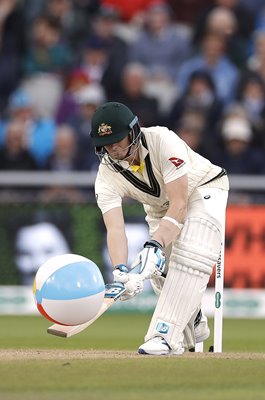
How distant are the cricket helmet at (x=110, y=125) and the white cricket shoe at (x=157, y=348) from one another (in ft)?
5.00

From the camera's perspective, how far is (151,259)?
8164 mm

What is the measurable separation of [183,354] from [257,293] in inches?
245

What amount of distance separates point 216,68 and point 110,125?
8.41 meters

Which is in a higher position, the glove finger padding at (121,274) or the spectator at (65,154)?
the glove finger padding at (121,274)

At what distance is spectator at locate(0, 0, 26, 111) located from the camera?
1681cm

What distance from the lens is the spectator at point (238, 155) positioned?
1506 centimetres

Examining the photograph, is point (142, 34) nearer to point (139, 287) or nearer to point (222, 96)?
point (222, 96)

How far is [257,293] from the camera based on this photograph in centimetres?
1477

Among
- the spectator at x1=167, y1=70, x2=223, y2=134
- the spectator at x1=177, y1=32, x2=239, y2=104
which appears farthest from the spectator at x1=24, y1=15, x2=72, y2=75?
the spectator at x1=167, y1=70, x2=223, y2=134

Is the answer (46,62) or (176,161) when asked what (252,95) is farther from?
(176,161)

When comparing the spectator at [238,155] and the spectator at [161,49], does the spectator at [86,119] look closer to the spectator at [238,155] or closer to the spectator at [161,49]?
the spectator at [161,49]

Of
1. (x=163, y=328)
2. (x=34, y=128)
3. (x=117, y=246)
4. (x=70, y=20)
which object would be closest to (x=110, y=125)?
(x=117, y=246)

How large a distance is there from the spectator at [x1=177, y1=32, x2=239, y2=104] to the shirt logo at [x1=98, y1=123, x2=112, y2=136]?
8.05 meters

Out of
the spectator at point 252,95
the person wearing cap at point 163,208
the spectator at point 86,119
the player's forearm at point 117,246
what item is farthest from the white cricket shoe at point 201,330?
the spectator at point 252,95
